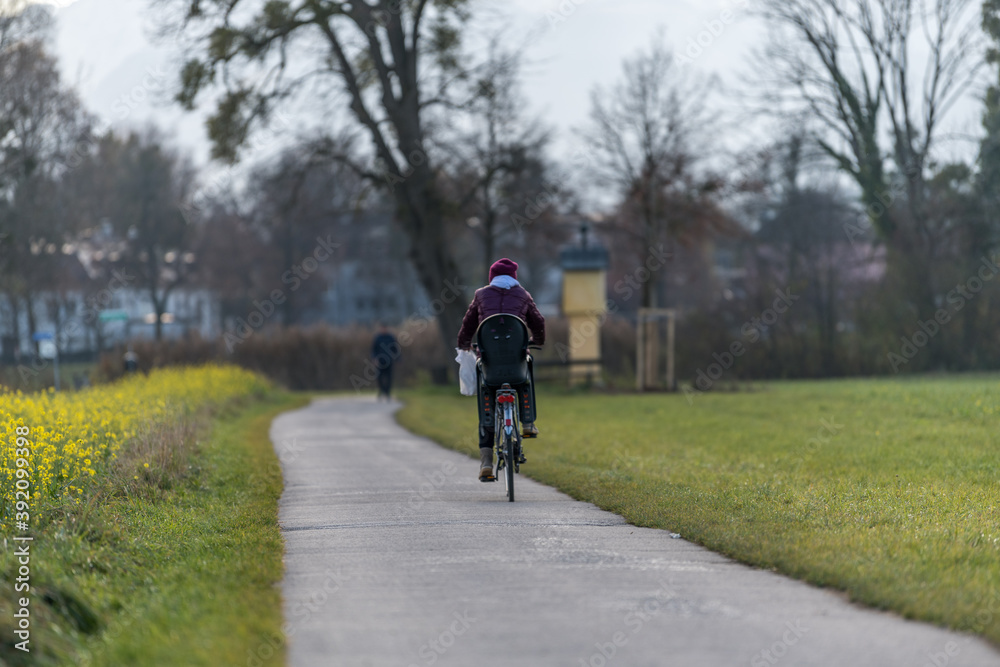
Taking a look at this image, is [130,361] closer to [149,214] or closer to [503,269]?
[149,214]

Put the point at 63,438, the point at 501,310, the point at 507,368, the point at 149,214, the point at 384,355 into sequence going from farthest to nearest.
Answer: the point at 149,214 < the point at 384,355 < the point at 63,438 < the point at 501,310 < the point at 507,368

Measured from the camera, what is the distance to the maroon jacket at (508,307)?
397 inches

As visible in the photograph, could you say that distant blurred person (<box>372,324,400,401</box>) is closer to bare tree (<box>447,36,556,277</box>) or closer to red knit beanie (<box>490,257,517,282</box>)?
bare tree (<box>447,36,556,277</box>)

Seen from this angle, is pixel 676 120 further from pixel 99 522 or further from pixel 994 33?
pixel 99 522

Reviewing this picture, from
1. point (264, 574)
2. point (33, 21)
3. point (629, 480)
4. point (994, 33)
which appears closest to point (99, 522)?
point (264, 574)

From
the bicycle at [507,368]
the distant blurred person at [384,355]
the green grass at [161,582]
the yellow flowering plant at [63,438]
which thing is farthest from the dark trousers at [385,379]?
the bicycle at [507,368]

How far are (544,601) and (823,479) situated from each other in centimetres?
619

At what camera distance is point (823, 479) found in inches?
443

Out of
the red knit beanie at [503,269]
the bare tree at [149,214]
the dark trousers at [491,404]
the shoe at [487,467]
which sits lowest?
the shoe at [487,467]

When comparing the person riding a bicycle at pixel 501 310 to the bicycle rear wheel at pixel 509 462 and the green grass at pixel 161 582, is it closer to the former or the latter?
the bicycle rear wheel at pixel 509 462

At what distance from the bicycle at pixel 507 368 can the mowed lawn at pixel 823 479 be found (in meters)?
0.79

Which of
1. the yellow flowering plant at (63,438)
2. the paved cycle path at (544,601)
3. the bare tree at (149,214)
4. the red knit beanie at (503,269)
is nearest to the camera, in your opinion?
the paved cycle path at (544,601)

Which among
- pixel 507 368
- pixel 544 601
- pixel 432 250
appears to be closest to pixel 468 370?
pixel 507 368

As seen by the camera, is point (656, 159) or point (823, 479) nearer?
point (823, 479)
